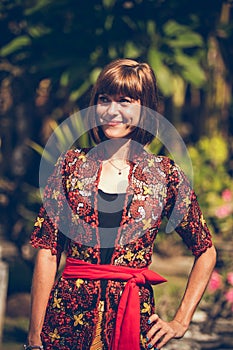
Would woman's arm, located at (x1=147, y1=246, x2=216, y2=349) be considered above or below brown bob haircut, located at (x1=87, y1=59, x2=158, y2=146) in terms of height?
below

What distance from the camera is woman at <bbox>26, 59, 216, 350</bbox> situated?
312cm

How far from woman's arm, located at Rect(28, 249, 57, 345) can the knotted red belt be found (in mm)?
67

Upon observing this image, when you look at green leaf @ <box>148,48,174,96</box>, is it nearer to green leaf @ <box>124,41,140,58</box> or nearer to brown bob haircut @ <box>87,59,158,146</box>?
green leaf @ <box>124,41,140,58</box>

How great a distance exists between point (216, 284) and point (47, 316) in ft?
12.7

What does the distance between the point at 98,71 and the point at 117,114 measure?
4.21 meters

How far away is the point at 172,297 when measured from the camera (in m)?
7.00

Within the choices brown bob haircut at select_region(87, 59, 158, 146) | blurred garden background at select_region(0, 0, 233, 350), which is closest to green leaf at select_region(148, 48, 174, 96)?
blurred garden background at select_region(0, 0, 233, 350)

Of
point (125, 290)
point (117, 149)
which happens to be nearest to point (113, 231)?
point (125, 290)

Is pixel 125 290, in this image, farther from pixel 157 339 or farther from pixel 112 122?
pixel 112 122

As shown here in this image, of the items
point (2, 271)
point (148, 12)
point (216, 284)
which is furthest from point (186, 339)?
point (148, 12)

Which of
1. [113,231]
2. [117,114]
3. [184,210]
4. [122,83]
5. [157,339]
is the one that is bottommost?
[157,339]

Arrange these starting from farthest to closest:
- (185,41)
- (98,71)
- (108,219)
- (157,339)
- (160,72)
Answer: (185,41)
(98,71)
(160,72)
(108,219)
(157,339)

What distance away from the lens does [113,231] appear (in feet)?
10.4

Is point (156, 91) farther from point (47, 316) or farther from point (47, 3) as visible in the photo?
point (47, 3)
